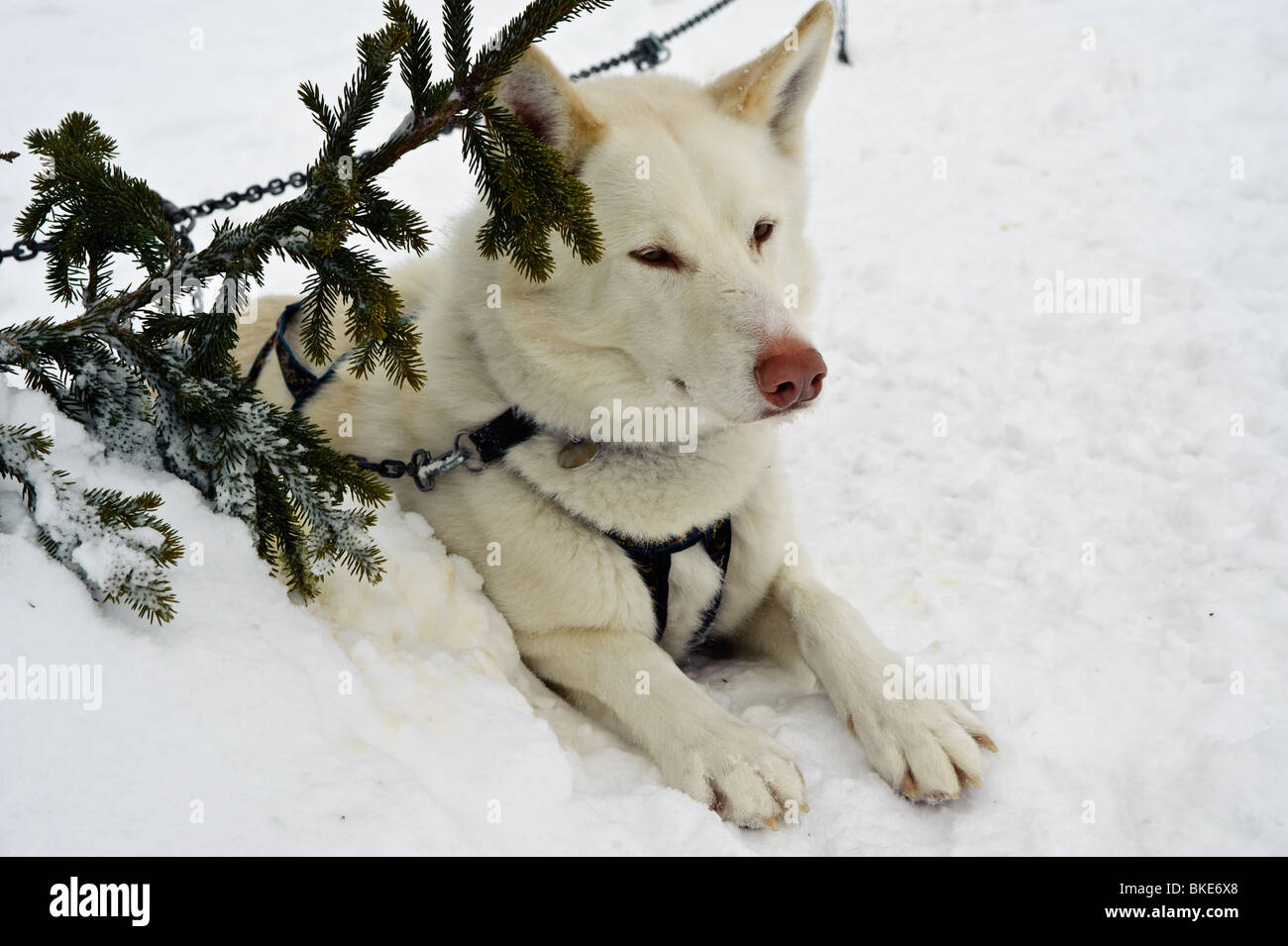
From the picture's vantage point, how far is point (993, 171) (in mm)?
6039

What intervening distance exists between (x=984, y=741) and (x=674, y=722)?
78cm

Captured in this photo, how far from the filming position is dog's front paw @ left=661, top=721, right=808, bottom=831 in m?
2.12

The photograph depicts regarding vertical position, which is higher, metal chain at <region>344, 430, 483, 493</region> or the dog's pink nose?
the dog's pink nose

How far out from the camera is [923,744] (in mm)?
2189

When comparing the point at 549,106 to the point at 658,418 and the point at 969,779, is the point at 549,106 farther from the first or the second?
the point at 969,779

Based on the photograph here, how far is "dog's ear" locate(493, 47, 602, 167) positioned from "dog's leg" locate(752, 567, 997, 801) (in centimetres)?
146

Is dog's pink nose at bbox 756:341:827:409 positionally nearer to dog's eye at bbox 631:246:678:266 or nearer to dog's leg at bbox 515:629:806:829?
dog's eye at bbox 631:246:678:266

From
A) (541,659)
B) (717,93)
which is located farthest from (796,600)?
(717,93)

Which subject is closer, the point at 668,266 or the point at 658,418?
the point at 668,266

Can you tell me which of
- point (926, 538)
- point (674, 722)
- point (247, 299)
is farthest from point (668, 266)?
point (926, 538)

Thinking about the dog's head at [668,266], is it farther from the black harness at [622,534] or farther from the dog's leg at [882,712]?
the dog's leg at [882,712]

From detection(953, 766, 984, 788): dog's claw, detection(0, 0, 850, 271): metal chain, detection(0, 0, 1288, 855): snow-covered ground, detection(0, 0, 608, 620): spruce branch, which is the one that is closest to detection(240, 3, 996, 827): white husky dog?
detection(953, 766, 984, 788): dog's claw
